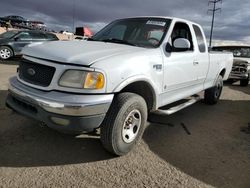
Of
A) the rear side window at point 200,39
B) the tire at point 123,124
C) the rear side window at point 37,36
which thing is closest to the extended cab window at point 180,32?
the rear side window at point 200,39

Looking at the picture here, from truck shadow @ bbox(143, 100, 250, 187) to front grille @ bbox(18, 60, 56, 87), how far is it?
5.88 ft

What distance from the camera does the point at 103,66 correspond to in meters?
3.04

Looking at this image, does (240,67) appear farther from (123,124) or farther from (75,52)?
(75,52)

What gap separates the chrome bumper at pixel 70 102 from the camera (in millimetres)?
2918

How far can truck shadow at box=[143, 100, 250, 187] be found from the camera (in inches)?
131

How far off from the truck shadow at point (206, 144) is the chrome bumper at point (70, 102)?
124 cm

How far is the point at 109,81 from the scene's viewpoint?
3.09 m

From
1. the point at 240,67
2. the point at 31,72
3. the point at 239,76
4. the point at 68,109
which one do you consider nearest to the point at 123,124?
the point at 68,109

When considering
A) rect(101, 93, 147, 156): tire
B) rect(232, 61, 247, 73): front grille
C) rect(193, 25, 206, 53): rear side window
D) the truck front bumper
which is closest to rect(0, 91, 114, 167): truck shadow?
rect(101, 93, 147, 156): tire

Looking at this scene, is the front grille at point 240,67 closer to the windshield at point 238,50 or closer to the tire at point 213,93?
the windshield at point 238,50

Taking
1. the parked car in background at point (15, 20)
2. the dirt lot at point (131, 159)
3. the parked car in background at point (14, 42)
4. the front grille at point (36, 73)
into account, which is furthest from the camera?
the parked car in background at point (15, 20)

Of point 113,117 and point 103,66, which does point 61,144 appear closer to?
point 113,117

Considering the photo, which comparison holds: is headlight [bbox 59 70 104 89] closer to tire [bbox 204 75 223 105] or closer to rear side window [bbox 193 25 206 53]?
rear side window [bbox 193 25 206 53]

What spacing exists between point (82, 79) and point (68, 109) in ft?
1.22
